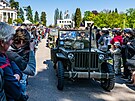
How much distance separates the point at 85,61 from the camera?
6.55 meters

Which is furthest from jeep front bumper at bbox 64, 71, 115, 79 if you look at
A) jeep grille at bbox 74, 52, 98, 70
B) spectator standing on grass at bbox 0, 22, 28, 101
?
spectator standing on grass at bbox 0, 22, 28, 101

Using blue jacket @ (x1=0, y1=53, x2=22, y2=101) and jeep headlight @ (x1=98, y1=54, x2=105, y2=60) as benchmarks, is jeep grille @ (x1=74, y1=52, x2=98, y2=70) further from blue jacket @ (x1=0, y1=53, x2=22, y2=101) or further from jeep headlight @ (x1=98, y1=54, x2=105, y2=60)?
blue jacket @ (x1=0, y1=53, x2=22, y2=101)

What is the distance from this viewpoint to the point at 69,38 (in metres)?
8.04

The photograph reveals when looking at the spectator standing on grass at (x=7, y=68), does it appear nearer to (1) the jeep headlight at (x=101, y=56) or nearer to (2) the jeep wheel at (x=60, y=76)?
(2) the jeep wheel at (x=60, y=76)

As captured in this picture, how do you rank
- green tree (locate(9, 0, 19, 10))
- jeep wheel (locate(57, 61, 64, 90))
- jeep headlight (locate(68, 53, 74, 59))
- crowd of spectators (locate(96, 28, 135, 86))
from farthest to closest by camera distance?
1. green tree (locate(9, 0, 19, 10))
2. crowd of spectators (locate(96, 28, 135, 86))
3. jeep headlight (locate(68, 53, 74, 59))
4. jeep wheel (locate(57, 61, 64, 90))

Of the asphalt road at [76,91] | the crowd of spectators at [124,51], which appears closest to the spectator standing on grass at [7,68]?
the asphalt road at [76,91]

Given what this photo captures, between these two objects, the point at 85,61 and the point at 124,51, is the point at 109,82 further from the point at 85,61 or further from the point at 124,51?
Answer: the point at 124,51

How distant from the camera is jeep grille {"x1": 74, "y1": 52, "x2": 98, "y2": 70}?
21.4ft

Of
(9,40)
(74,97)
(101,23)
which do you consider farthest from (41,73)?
(101,23)

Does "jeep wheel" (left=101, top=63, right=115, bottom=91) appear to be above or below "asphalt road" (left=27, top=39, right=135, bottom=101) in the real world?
above

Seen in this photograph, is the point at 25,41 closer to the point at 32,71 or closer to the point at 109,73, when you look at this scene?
the point at 32,71

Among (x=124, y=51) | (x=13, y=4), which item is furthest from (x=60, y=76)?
(x=13, y=4)

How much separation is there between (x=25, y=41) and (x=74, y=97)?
3081mm

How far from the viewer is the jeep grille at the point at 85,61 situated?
6.52m
